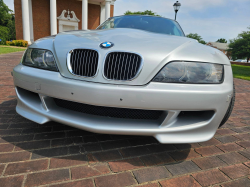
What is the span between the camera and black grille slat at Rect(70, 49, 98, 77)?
1.45 meters

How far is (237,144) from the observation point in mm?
2018

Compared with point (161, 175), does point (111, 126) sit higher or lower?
higher

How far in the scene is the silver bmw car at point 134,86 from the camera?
1.35 metres

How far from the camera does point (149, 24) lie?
2.84 m

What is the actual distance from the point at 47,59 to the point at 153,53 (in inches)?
38.0

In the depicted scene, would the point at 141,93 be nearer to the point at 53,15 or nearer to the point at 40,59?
the point at 40,59

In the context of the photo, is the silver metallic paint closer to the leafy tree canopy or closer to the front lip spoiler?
the front lip spoiler

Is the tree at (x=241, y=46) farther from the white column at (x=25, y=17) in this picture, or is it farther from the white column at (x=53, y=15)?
the white column at (x=25, y=17)

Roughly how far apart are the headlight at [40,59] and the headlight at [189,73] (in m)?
0.94

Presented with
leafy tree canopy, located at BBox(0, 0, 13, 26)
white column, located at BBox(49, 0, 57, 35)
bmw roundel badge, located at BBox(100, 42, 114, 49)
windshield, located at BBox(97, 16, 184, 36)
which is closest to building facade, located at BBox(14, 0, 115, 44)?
white column, located at BBox(49, 0, 57, 35)

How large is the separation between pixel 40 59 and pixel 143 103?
1.07 metres

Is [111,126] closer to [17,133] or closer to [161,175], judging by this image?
[161,175]

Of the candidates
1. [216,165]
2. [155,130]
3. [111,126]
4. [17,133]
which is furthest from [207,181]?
[17,133]

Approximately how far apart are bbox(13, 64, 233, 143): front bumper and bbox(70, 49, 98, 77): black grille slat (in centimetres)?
10
